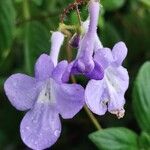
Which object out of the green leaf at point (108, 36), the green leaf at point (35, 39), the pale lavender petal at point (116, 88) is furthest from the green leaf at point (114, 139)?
the green leaf at point (108, 36)

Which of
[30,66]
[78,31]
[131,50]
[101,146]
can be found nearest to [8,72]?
[30,66]

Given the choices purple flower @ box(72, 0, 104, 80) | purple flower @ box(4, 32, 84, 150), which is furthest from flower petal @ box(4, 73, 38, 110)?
purple flower @ box(72, 0, 104, 80)

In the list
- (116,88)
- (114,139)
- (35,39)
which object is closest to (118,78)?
(116,88)

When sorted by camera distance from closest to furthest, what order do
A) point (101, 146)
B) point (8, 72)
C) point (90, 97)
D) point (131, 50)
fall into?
point (90, 97) → point (101, 146) → point (8, 72) → point (131, 50)

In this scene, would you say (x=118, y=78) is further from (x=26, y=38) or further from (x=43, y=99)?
(x=26, y=38)

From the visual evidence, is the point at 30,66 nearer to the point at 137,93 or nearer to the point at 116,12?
the point at 137,93

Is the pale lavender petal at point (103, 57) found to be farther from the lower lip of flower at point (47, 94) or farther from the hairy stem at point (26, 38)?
the hairy stem at point (26, 38)

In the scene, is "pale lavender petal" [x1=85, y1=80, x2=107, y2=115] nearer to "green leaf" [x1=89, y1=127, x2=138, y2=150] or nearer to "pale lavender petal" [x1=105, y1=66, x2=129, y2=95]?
"pale lavender petal" [x1=105, y1=66, x2=129, y2=95]
